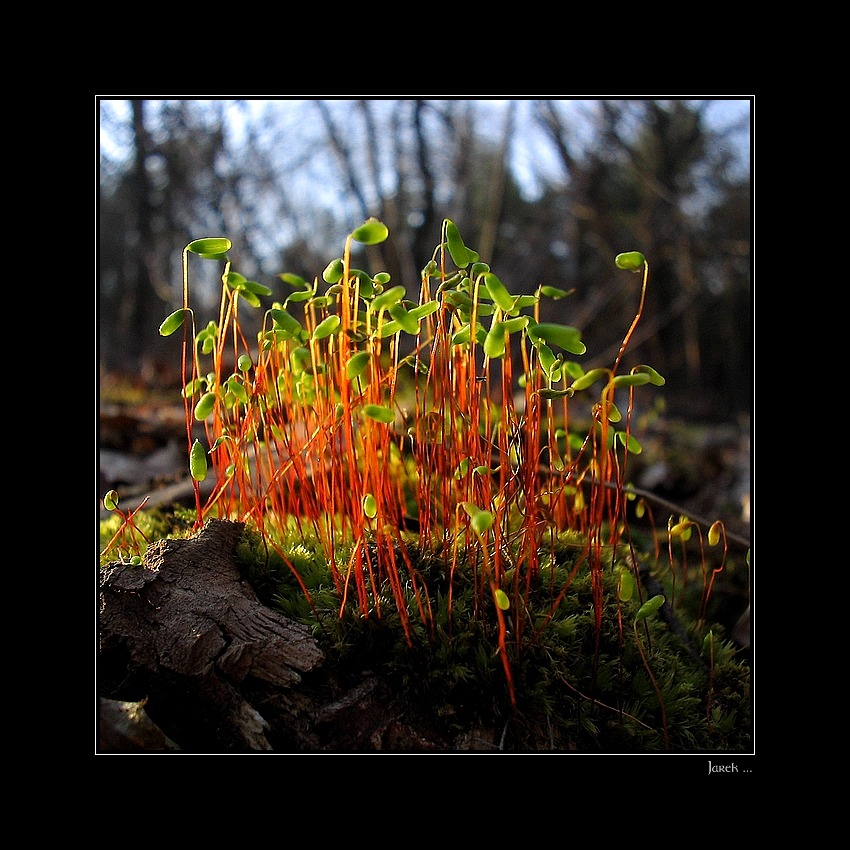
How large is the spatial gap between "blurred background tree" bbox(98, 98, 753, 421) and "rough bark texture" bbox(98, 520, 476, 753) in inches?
105

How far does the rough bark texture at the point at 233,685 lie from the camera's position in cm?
88

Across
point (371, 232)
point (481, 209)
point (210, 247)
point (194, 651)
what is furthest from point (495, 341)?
point (481, 209)

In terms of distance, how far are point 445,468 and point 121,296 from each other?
445 centimetres

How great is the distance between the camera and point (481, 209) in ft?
13.6

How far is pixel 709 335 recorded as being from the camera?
480cm

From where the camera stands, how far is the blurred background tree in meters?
3.66

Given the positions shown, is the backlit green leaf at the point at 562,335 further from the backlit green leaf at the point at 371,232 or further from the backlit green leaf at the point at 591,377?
the backlit green leaf at the point at 371,232

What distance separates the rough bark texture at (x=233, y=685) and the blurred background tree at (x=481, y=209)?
8.75 feet

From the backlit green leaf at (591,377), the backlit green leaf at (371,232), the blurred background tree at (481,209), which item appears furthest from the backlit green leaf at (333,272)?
the blurred background tree at (481,209)

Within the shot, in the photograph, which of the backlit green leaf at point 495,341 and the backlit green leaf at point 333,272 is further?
the backlit green leaf at point 333,272

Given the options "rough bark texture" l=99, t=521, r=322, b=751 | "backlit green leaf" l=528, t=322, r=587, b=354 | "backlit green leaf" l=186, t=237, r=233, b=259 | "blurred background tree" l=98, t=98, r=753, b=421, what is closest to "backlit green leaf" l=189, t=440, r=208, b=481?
"rough bark texture" l=99, t=521, r=322, b=751

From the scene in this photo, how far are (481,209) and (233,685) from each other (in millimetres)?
3759
